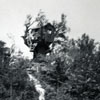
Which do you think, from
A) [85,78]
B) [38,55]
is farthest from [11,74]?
[38,55]

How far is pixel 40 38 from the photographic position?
149 feet

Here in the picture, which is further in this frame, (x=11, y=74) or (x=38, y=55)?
(x=38, y=55)

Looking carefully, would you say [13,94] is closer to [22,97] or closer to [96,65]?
[22,97]

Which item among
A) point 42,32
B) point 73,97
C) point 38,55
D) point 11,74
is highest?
point 42,32

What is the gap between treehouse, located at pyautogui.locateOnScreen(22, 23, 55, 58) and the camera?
45.2 m

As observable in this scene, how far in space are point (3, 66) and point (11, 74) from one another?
1.78m

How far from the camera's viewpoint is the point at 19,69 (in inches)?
1240

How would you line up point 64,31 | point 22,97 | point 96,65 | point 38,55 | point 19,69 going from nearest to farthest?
point 22,97, point 96,65, point 19,69, point 38,55, point 64,31

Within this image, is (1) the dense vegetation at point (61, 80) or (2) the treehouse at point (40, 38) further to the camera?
(2) the treehouse at point (40, 38)

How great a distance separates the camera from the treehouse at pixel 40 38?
148 feet

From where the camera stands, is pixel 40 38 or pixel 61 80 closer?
pixel 61 80

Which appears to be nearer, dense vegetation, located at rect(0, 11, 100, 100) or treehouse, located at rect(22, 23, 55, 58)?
dense vegetation, located at rect(0, 11, 100, 100)

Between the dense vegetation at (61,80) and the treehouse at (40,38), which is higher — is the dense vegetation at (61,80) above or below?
below

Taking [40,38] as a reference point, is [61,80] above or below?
below
